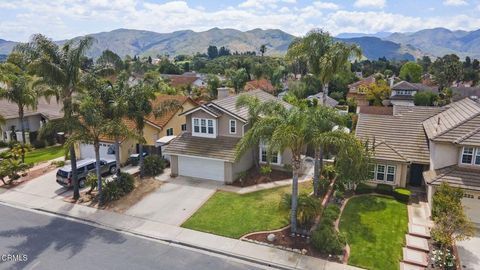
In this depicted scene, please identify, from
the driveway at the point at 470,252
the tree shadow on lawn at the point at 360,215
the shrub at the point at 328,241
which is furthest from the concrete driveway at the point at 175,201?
the driveway at the point at 470,252

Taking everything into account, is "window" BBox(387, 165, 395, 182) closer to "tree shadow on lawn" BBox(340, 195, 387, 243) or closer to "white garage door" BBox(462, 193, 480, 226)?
"tree shadow on lawn" BBox(340, 195, 387, 243)

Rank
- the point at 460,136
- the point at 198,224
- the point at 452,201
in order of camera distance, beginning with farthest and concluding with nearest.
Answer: the point at 460,136
the point at 198,224
the point at 452,201

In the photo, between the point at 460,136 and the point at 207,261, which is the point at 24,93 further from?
the point at 460,136

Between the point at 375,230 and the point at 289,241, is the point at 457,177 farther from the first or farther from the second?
the point at 289,241

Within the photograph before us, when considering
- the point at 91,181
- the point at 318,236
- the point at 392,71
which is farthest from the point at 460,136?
the point at 392,71

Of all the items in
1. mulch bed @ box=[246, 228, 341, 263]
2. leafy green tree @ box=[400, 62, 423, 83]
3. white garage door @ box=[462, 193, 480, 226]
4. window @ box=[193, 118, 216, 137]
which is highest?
leafy green tree @ box=[400, 62, 423, 83]

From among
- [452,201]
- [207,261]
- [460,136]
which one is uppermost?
[460,136]

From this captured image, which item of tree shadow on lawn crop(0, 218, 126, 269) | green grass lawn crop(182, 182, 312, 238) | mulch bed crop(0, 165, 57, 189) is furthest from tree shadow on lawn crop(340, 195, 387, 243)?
mulch bed crop(0, 165, 57, 189)
